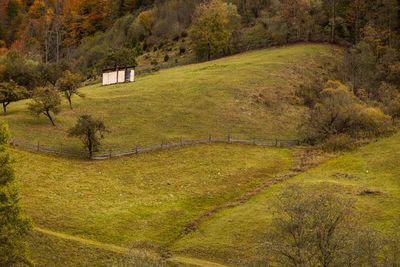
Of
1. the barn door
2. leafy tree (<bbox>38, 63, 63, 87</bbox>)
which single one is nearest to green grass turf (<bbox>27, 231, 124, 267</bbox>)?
leafy tree (<bbox>38, 63, 63, 87</bbox>)

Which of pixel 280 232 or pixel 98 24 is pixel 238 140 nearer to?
pixel 280 232

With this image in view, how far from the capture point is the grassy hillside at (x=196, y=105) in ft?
230

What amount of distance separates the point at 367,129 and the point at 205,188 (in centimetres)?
3038

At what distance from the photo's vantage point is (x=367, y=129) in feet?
229

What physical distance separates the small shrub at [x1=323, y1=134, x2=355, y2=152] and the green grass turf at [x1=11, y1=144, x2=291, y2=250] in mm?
6529

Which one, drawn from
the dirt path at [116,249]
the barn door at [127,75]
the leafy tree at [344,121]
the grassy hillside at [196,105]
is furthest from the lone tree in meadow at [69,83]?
the leafy tree at [344,121]

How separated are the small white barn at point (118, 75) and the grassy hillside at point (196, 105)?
280 cm

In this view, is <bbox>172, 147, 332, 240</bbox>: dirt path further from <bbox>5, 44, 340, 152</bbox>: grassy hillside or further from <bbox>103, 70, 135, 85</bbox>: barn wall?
<bbox>103, 70, 135, 85</bbox>: barn wall

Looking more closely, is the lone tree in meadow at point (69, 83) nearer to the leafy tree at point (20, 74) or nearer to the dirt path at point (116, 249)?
the leafy tree at point (20, 74)

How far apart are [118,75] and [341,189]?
2432 inches

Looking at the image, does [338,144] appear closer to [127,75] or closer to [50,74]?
[127,75]

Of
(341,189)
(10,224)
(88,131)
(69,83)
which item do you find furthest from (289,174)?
(69,83)

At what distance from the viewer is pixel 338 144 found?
66.7 metres

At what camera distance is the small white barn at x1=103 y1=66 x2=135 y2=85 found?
323 ft
